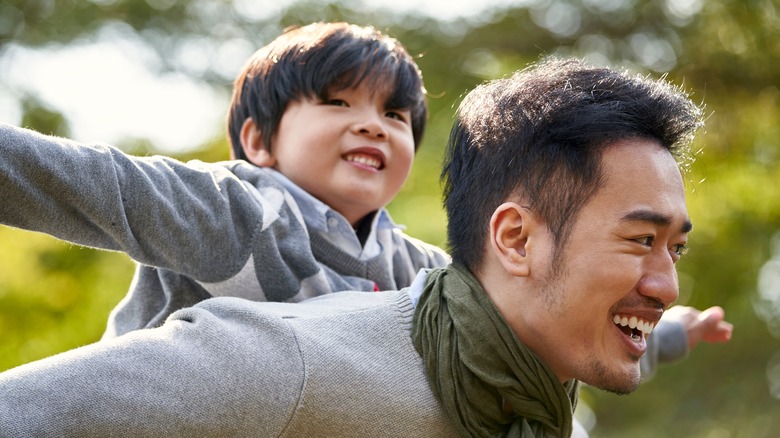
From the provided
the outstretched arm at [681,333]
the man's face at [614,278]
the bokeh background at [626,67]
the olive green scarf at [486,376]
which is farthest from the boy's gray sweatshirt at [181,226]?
the bokeh background at [626,67]

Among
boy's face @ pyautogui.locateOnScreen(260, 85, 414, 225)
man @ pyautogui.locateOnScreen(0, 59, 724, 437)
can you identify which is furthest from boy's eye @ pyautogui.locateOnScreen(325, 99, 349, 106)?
man @ pyautogui.locateOnScreen(0, 59, 724, 437)

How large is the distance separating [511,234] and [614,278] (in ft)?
0.53

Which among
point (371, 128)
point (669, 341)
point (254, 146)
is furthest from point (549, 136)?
point (669, 341)

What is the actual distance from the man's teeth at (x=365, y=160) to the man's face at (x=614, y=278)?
53cm

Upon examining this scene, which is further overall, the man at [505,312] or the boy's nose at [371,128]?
the boy's nose at [371,128]

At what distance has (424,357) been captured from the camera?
1.46 m

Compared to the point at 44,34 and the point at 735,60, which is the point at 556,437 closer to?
the point at 735,60

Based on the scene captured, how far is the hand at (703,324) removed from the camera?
7.37ft

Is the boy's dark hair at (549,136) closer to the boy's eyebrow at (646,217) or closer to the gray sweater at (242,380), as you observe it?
the boy's eyebrow at (646,217)

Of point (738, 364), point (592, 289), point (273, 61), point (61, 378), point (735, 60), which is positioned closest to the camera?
point (61, 378)

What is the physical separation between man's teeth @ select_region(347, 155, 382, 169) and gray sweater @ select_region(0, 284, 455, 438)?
41cm

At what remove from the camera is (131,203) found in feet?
4.88

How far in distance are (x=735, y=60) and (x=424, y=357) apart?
3.22 m

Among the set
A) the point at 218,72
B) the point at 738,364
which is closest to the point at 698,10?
the point at 738,364
